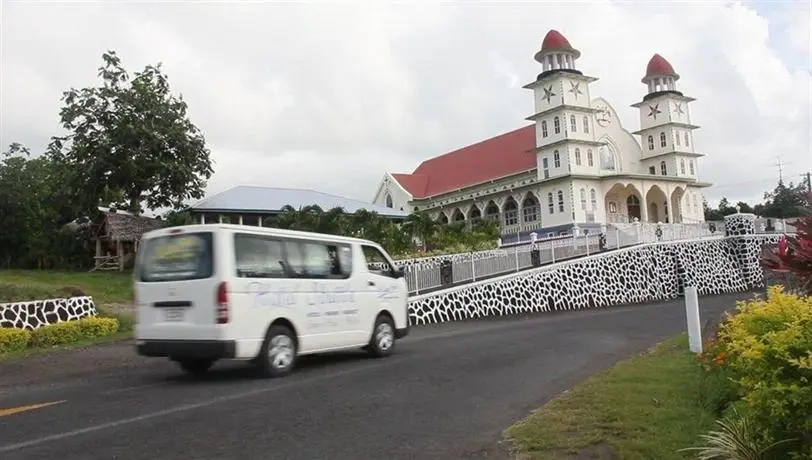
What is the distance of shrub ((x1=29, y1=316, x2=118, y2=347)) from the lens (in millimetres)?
14242

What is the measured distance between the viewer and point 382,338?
1151 cm

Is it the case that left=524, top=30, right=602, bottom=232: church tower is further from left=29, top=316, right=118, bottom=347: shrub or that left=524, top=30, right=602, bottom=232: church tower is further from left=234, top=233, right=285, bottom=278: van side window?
left=234, top=233, right=285, bottom=278: van side window

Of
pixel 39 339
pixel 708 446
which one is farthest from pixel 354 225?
pixel 708 446

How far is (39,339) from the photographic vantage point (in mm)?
14188

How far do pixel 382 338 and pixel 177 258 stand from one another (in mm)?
3911

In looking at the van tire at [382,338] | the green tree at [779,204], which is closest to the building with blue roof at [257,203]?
the van tire at [382,338]

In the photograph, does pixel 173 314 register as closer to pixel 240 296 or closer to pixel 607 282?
pixel 240 296

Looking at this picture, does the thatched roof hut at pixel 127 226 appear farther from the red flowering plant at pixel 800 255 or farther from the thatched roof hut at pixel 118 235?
the red flowering plant at pixel 800 255

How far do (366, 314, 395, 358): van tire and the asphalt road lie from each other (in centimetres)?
26

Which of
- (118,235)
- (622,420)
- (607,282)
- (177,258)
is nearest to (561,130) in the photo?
(607,282)

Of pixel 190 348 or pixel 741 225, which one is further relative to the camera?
pixel 741 225

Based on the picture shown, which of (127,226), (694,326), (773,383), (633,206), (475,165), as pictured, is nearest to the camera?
(773,383)

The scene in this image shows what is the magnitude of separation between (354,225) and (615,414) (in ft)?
66.2

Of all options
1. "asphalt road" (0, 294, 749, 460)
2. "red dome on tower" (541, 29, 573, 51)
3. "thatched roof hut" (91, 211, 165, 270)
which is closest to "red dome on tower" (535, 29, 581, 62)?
"red dome on tower" (541, 29, 573, 51)
